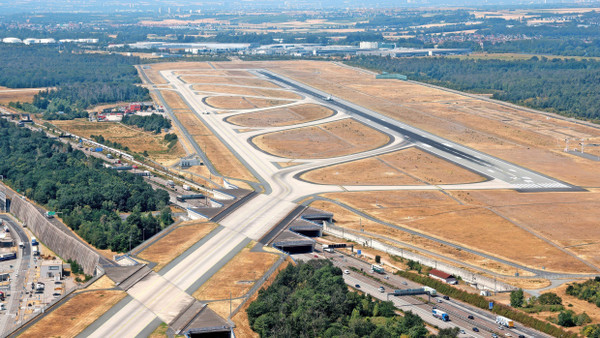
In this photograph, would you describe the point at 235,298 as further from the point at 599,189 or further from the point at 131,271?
the point at 599,189

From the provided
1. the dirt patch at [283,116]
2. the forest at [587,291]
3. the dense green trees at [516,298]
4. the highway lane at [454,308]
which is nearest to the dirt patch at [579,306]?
the forest at [587,291]

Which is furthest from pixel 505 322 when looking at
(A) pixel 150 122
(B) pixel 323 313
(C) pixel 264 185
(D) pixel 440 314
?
(A) pixel 150 122

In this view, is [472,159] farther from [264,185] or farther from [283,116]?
[283,116]

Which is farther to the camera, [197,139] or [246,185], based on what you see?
[197,139]

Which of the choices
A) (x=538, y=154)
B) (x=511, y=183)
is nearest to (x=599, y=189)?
(x=511, y=183)

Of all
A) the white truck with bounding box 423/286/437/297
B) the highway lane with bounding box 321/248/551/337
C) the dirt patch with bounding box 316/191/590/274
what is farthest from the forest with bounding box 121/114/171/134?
the white truck with bounding box 423/286/437/297

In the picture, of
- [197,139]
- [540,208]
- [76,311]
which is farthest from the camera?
[197,139]
